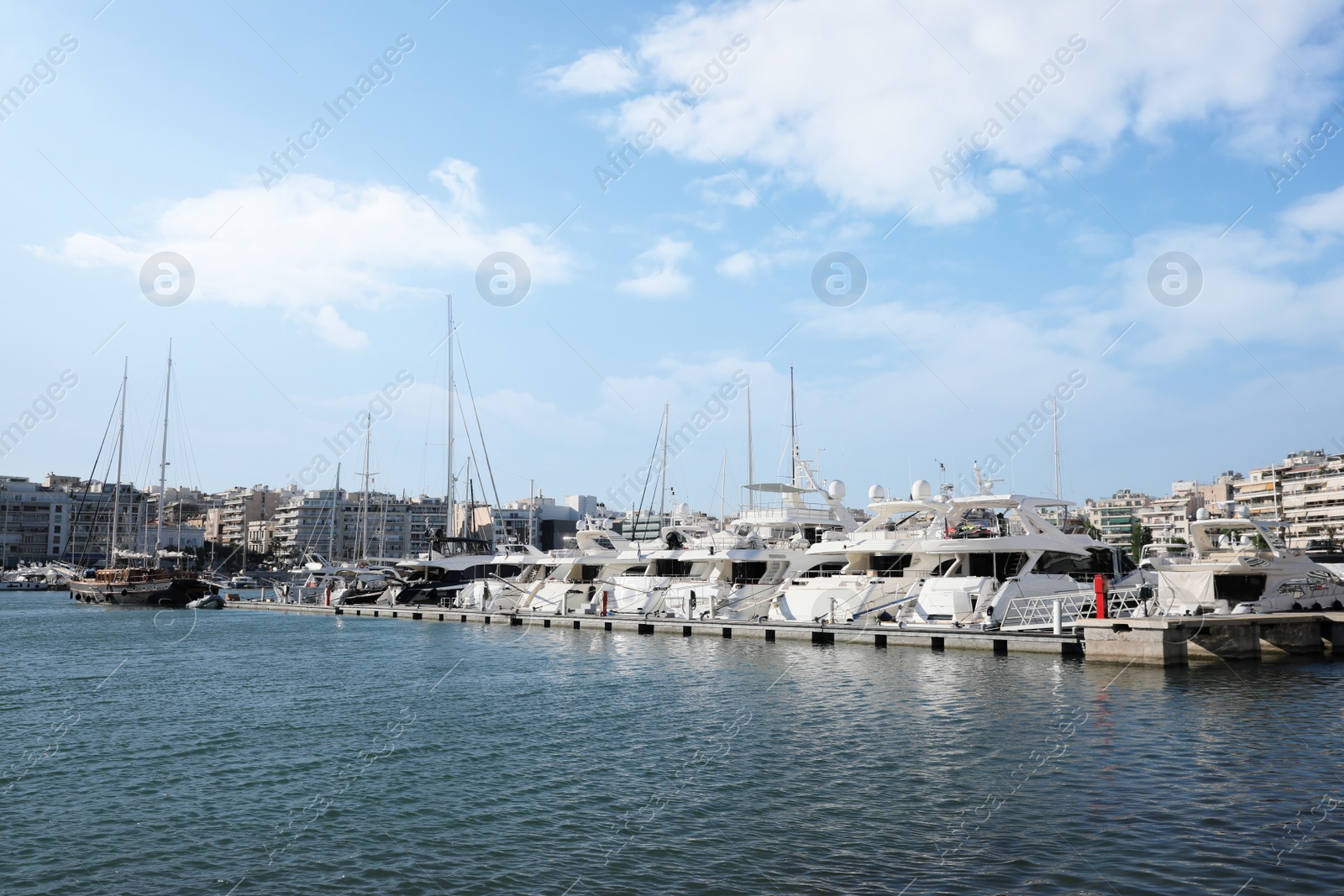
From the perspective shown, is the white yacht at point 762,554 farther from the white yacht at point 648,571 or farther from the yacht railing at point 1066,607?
the yacht railing at point 1066,607

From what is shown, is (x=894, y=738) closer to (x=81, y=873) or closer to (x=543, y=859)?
(x=543, y=859)

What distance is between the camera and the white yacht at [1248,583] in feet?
96.9

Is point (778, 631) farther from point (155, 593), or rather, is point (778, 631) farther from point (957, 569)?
point (155, 593)

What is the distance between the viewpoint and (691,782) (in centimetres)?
1439

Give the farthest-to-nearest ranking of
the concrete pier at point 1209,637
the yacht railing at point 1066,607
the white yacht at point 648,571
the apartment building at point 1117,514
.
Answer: the apartment building at point 1117,514 < the white yacht at point 648,571 < the yacht railing at point 1066,607 < the concrete pier at point 1209,637

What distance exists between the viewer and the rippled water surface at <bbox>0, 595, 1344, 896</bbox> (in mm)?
10469

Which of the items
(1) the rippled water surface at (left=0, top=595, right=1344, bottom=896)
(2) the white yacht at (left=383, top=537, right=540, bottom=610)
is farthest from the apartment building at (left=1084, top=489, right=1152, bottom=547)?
(1) the rippled water surface at (left=0, top=595, right=1344, bottom=896)

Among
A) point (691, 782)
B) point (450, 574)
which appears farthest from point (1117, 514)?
point (691, 782)

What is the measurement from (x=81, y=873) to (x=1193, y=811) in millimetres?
13350

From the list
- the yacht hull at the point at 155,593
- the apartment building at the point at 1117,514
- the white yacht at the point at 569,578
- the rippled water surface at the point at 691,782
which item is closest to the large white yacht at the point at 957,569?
the rippled water surface at the point at 691,782

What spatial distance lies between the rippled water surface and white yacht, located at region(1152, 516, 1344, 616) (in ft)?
13.2

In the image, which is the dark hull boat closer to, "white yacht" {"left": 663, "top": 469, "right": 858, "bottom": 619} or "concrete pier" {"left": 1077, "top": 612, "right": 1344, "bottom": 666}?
"white yacht" {"left": 663, "top": 469, "right": 858, "bottom": 619}

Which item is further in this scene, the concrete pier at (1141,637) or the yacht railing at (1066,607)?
the yacht railing at (1066,607)

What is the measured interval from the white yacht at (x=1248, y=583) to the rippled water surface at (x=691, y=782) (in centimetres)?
401
